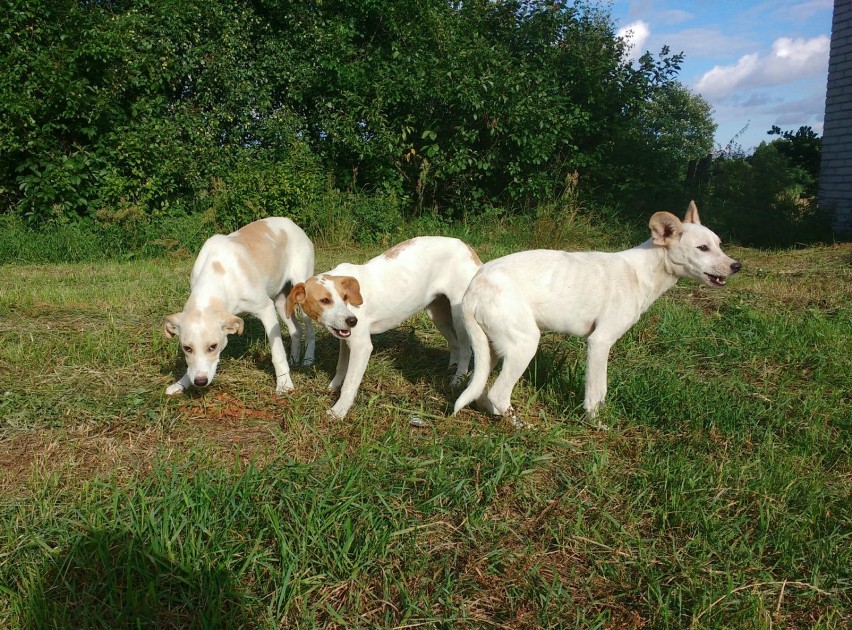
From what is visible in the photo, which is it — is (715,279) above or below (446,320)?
above

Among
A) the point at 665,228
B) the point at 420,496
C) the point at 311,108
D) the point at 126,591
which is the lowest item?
the point at 126,591

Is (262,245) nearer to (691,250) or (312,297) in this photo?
(312,297)

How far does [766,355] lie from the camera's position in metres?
5.18

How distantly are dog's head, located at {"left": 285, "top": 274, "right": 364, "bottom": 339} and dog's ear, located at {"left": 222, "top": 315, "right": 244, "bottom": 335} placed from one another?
0.36 meters

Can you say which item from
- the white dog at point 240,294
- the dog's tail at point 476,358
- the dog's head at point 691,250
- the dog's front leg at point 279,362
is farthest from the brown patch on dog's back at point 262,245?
the dog's head at point 691,250

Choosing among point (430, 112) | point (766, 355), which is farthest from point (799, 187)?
point (766, 355)

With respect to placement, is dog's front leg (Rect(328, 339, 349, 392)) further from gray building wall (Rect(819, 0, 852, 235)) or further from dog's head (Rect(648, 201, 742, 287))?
gray building wall (Rect(819, 0, 852, 235))

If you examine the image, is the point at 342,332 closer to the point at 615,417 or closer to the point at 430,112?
the point at 615,417

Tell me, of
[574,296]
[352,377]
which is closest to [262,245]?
[352,377]

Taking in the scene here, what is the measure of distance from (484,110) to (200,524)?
1097 centimetres

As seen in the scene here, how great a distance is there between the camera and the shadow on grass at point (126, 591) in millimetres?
2369

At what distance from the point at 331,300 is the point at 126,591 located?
7.50ft

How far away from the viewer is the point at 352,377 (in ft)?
14.4

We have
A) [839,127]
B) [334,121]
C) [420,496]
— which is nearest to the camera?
[420,496]
